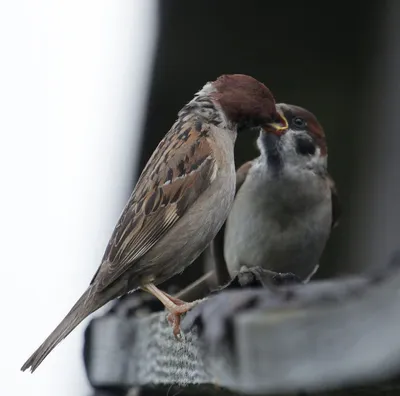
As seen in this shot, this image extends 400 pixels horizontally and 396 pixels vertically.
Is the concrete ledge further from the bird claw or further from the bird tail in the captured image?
the bird tail

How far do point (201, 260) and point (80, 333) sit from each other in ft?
2.39

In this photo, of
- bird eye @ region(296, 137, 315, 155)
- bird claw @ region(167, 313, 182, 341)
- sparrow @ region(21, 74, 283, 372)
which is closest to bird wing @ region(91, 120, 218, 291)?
sparrow @ region(21, 74, 283, 372)

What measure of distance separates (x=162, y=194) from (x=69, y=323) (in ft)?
0.89

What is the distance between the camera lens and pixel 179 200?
1.27m

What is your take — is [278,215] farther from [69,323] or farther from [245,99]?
[69,323]

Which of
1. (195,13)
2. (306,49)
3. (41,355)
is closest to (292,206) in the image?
(306,49)

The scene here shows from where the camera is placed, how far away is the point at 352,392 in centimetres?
45

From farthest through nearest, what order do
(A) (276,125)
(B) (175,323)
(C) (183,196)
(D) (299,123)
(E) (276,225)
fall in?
(E) (276,225), (D) (299,123), (C) (183,196), (A) (276,125), (B) (175,323)

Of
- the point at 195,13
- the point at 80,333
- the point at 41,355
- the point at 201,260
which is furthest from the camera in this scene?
the point at 201,260

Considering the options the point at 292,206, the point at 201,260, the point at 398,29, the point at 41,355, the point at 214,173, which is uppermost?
the point at 398,29

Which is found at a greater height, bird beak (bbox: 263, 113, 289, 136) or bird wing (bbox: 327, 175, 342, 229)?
bird beak (bbox: 263, 113, 289, 136)

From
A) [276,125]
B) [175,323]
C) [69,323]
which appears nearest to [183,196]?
[276,125]

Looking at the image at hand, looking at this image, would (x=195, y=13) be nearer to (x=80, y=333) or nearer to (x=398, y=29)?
(x=398, y=29)

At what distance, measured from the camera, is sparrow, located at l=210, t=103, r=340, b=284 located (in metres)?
1.73
